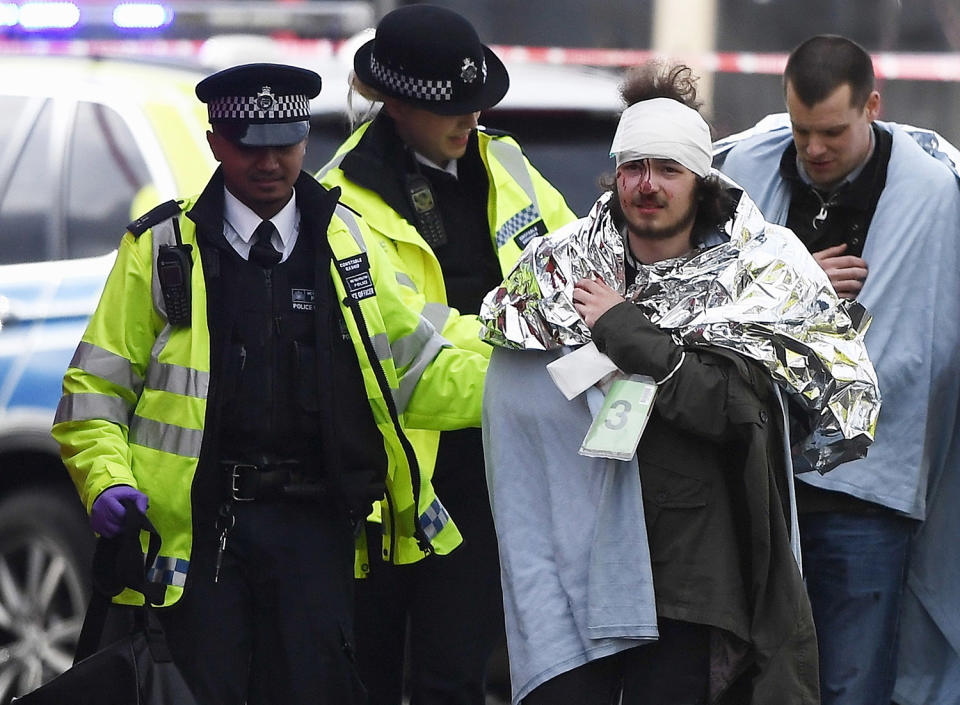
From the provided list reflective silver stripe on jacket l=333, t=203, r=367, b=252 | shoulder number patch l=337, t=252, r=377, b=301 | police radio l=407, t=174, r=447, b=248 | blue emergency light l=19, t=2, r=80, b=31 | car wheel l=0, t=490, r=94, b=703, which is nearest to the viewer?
shoulder number patch l=337, t=252, r=377, b=301

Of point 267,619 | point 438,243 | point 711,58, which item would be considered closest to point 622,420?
point 267,619

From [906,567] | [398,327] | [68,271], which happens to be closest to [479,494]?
[398,327]

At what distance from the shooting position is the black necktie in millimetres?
4445

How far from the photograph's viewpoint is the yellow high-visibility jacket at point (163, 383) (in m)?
4.32

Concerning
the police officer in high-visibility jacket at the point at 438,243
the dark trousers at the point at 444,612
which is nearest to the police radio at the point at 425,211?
the police officer in high-visibility jacket at the point at 438,243

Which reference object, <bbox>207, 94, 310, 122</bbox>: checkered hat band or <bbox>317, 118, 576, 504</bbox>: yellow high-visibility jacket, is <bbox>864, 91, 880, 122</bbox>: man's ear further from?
<bbox>207, 94, 310, 122</bbox>: checkered hat band

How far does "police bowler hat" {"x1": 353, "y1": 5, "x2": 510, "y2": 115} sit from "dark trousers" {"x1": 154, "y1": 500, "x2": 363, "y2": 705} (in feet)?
3.97

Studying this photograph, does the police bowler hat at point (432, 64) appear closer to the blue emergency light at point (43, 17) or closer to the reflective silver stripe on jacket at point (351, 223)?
the reflective silver stripe on jacket at point (351, 223)

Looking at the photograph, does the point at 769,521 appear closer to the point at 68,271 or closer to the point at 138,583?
the point at 138,583

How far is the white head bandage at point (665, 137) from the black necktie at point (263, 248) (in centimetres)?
82

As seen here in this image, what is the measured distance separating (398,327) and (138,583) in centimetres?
89

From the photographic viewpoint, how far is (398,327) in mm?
4637

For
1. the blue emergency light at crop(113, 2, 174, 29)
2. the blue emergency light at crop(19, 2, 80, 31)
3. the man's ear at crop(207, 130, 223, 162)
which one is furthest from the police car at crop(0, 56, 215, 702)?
the blue emergency light at crop(113, 2, 174, 29)

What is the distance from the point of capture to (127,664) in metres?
4.21
